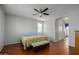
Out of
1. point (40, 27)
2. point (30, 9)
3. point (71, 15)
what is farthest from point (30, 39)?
point (71, 15)

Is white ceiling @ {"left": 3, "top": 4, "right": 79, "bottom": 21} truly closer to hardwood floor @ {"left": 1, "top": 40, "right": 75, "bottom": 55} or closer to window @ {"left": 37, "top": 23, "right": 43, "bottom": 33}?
window @ {"left": 37, "top": 23, "right": 43, "bottom": 33}

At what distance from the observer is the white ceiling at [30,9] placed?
5.59 ft

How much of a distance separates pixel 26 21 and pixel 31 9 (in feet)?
0.85

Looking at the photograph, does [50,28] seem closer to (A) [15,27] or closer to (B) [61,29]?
(B) [61,29]

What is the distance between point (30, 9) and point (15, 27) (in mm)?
466

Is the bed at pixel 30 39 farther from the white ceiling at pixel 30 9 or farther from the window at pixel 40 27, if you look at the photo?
the white ceiling at pixel 30 9

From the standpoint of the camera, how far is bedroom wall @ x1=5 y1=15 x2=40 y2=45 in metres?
1.75

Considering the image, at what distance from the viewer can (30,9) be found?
69.4 inches

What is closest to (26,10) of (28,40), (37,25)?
(37,25)

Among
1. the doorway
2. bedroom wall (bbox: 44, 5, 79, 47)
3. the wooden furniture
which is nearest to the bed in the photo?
the wooden furniture

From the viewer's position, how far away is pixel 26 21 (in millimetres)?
1814
